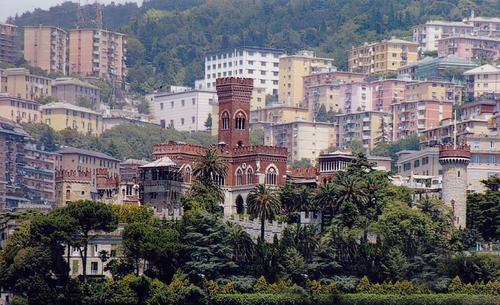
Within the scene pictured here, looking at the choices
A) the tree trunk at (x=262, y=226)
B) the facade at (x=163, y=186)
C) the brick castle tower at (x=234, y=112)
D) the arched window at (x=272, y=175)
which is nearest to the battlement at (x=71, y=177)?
the brick castle tower at (x=234, y=112)

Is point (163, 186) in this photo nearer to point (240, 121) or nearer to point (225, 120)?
point (225, 120)

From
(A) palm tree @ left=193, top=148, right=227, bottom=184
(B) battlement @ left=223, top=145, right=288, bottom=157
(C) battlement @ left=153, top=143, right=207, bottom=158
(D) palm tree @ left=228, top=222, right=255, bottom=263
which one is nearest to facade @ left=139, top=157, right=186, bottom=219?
(A) palm tree @ left=193, top=148, right=227, bottom=184

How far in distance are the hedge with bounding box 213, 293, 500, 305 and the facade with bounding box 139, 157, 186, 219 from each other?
17251 mm

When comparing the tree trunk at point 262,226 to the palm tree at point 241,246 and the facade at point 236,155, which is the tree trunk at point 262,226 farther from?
the facade at point 236,155

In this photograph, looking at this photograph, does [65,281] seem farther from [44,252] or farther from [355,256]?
[355,256]

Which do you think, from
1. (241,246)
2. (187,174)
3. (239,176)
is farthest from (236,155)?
(241,246)

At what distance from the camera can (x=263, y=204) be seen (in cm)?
14150

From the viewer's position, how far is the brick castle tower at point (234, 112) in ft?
516

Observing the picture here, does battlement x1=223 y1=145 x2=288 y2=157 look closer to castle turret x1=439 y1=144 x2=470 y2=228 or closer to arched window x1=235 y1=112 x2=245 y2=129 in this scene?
arched window x1=235 y1=112 x2=245 y2=129

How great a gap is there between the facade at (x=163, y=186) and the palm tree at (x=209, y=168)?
180 centimetres

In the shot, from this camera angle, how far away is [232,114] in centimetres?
15725

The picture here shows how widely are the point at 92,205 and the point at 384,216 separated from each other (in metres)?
21.7

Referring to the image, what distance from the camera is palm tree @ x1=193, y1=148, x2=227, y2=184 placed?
485 feet

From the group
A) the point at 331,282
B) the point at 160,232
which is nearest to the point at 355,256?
the point at 331,282
